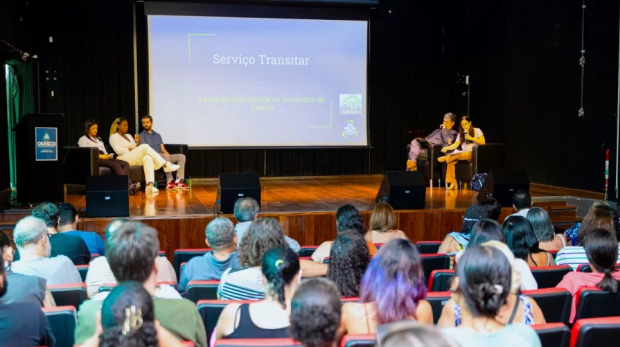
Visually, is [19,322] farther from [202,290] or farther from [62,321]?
[202,290]

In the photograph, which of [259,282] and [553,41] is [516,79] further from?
[259,282]

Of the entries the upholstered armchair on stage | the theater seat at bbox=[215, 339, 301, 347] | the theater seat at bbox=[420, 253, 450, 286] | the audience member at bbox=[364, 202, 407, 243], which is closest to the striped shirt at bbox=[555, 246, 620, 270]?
the theater seat at bbox=[420, 253, 450, 286]

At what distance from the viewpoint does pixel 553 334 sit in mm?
2156

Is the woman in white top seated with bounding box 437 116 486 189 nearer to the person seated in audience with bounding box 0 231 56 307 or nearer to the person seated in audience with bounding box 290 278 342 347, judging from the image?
the person seated in audience with bounding box 0 231 56 307

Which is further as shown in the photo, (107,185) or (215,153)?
(215,153)

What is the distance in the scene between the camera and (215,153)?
10984 mm

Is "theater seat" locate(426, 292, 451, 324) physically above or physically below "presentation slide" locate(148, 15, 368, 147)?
below

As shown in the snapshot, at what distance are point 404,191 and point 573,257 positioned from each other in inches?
131

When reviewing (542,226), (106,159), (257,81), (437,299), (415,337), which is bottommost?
(437,299)

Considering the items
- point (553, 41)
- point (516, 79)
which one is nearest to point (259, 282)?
point (553, 41)

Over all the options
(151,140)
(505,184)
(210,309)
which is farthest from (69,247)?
(151,140)

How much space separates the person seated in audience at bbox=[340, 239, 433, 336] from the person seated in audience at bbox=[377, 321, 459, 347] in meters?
1.02

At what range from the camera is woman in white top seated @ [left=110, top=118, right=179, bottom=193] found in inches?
336

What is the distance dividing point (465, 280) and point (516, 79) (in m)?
9.25
